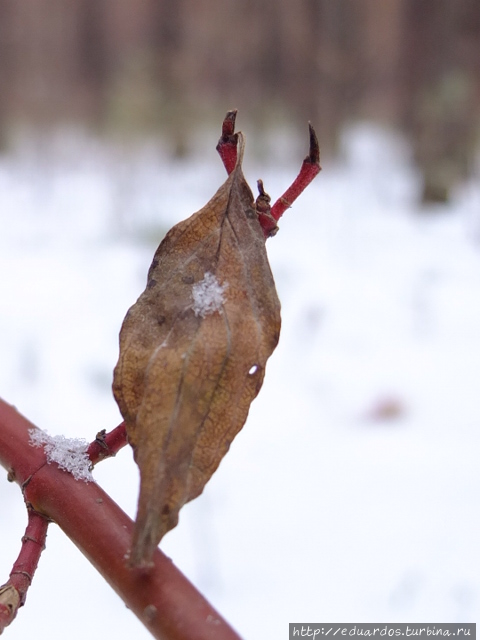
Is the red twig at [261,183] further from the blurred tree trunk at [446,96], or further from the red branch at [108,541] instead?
the blurred tree trunk at [446,96]

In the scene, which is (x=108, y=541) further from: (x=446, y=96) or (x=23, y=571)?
(x=446, y=96)

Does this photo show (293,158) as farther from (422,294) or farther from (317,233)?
(422,294)

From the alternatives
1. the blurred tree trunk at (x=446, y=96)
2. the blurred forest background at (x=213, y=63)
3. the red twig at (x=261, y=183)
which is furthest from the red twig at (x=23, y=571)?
the blurred forest background at (x=213, y=63)

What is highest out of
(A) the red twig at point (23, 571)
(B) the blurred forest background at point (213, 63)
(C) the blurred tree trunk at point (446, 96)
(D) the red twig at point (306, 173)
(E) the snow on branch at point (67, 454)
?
(B) the blurred forest background at point (213, 63)

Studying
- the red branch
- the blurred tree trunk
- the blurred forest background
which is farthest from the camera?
the blurred forest background

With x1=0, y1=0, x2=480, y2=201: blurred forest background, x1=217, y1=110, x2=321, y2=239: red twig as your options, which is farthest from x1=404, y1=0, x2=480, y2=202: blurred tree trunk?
x1=217, y1=110, x2=321, y2=239: red twig

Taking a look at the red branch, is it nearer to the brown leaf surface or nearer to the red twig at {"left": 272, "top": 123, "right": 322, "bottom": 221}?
the brown leaf surface

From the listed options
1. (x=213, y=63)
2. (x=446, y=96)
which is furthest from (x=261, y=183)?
(x=213, y=63)
